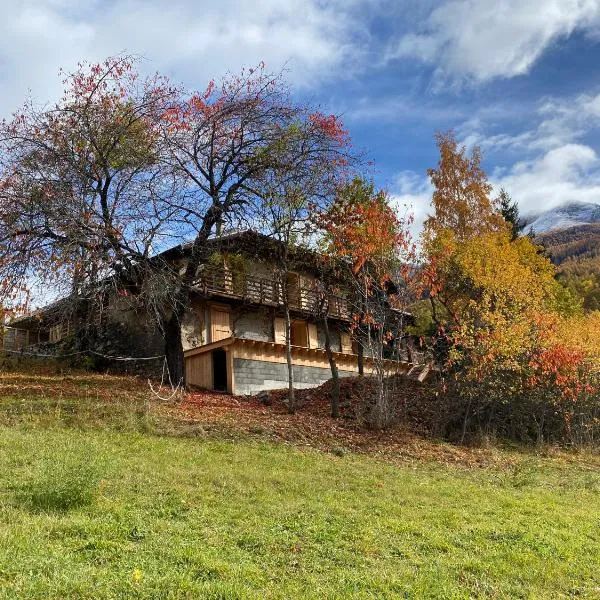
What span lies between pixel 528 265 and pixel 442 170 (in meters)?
7.29

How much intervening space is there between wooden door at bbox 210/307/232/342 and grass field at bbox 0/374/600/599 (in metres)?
12.1

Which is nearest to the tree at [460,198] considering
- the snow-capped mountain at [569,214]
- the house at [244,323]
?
the house at [244,323]

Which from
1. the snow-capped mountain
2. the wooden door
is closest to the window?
the wooden door

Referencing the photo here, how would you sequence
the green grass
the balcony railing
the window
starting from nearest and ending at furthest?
the green grass < the balcony railing < the window

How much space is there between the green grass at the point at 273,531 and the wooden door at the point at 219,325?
13.9 metres

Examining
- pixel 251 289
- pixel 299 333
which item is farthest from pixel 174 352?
pixel 299 333

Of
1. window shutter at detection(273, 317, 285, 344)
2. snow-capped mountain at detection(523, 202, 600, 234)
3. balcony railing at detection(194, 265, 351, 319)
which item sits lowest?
window shutter at detection(273, 317, 285, 344)

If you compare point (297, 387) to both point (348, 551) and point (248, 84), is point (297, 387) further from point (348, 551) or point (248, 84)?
point (348, 551)

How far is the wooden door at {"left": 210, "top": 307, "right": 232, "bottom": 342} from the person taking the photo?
2559 cm

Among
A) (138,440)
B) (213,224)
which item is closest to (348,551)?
(138,440)

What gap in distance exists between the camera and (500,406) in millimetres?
18953

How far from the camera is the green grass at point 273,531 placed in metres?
5.05

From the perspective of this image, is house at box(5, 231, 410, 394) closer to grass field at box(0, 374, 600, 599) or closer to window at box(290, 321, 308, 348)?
window at box(290, 321, 308, 348)

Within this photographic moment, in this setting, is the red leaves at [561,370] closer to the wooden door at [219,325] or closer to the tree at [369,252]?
the tree at [369,252]
